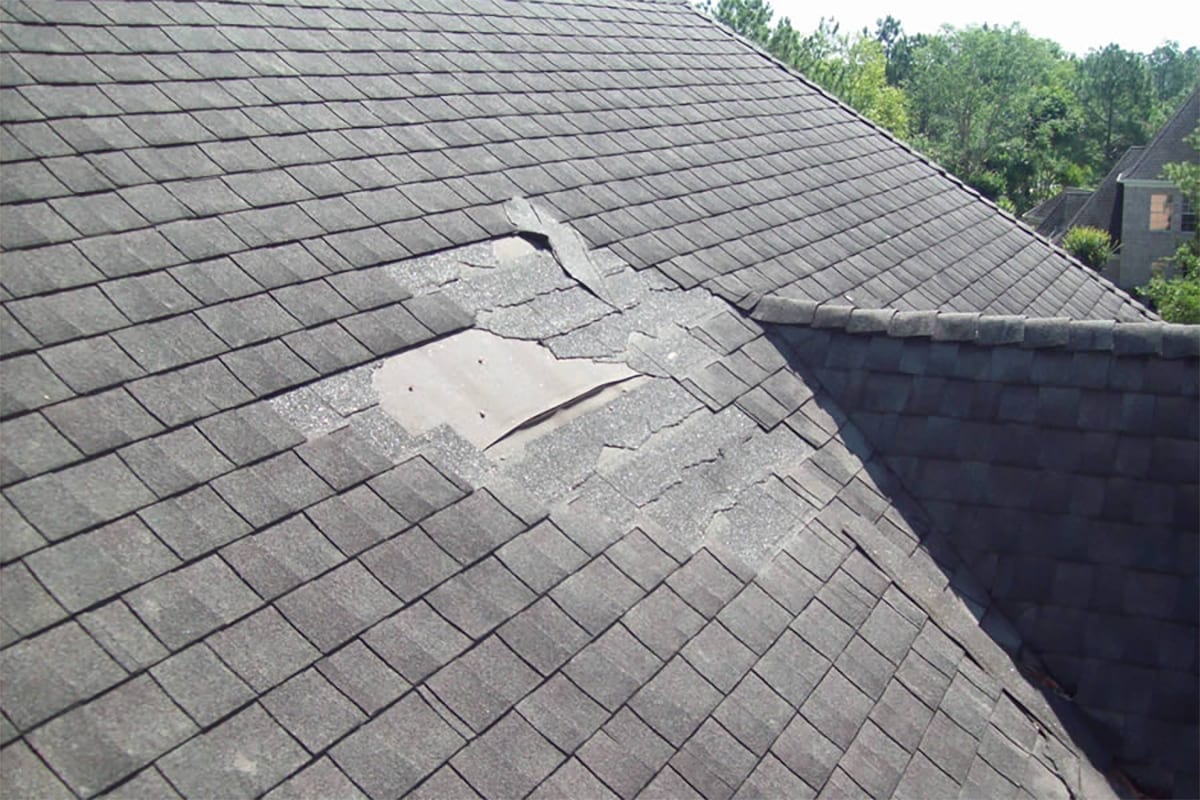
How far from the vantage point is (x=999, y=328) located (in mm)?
6070

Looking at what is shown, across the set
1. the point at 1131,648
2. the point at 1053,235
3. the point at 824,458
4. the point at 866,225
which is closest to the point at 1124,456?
the point at 1131,648

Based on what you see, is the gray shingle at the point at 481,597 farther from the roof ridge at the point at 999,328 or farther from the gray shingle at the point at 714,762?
the roof ridge at the point at 999,328

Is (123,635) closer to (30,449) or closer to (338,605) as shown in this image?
(338,605)

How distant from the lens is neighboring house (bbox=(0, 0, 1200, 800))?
10.7 feet

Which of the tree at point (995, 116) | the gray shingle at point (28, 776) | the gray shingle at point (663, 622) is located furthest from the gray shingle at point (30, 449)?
the tree at point (995, 116)

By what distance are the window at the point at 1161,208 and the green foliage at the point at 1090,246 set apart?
7.11 feet

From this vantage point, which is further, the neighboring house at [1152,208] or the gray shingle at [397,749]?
the neighboring house at [1152,208]

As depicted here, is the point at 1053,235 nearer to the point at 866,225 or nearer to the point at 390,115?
the point at 866,225

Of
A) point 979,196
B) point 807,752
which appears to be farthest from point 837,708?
point 979,196

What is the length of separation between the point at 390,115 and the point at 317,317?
2.44m

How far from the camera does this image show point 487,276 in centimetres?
568

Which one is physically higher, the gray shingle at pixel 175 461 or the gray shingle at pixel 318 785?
the gray shingle at pixel 175 461

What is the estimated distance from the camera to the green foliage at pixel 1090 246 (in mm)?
42781

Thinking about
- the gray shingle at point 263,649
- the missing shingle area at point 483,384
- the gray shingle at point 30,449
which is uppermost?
the missing shingle area at point 483,384
